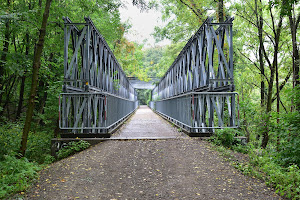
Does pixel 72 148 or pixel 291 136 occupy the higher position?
pixel 291 136

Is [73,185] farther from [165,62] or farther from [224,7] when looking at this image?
[165,62]

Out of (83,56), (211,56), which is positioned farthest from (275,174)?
(83,56)

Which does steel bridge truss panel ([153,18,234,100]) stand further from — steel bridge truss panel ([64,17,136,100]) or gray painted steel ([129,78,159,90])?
gray painted steel ([129,78,159,90])

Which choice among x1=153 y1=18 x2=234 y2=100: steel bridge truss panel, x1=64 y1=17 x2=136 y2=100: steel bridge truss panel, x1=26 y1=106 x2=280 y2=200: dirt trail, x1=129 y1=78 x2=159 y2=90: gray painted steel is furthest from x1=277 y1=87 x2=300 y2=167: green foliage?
x1=129 y1=78 x2=159 y2=90: gray painted steel

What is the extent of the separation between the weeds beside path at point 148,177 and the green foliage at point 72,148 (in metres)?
0.46

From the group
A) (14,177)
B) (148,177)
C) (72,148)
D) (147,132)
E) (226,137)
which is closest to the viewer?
(14,177)

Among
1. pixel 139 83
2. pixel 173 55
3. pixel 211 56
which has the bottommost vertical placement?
pixel 211 56

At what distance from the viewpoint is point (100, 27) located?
49.8 ft

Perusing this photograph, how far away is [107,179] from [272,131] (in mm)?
5670

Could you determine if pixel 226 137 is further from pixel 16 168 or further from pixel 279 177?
pixel 16 168

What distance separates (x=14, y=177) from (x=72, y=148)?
8.48 feet

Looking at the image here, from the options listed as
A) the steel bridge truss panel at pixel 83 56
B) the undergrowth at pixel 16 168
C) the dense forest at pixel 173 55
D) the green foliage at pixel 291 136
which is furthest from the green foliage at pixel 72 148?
the green foliage at pixel 291 136

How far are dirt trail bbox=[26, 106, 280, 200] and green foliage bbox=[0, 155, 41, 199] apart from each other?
20 cm

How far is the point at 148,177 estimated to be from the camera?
4.61 m
